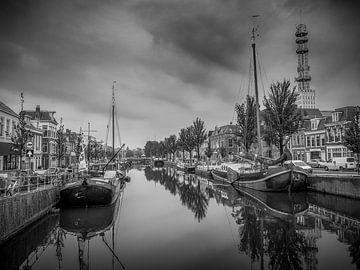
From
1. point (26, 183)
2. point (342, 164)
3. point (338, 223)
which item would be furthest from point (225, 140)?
point (338, 223)

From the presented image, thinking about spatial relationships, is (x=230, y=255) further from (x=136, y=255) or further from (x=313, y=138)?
(x=313, y=138)

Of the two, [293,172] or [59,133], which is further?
[59,133]

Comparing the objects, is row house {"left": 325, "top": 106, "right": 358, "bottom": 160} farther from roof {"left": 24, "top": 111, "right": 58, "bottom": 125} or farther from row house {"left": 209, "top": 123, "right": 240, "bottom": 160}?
roof {"left": 24, "top": 111, "right": 58, "bottom": 125}

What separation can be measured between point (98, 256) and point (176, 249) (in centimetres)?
355

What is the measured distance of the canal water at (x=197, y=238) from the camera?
1174 centimetres

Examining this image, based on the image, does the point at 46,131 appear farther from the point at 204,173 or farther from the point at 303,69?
the point at 303,69

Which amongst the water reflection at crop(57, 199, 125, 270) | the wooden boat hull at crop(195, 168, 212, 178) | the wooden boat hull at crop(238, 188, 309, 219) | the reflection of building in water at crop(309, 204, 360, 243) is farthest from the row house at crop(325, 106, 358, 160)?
the water reflection at crop(57, 199, 125, 270)

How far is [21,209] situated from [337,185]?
82.7ft

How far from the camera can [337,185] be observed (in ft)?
85.0

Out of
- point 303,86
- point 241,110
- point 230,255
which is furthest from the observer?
point 303,86

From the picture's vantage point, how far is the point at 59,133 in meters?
47.6

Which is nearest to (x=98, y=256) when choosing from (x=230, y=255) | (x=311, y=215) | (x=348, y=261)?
(x=230, y=255)

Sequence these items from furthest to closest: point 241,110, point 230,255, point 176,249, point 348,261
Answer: point 241,110, point 176,249, point 230,255, point 348,261

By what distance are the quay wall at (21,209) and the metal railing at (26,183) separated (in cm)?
60
